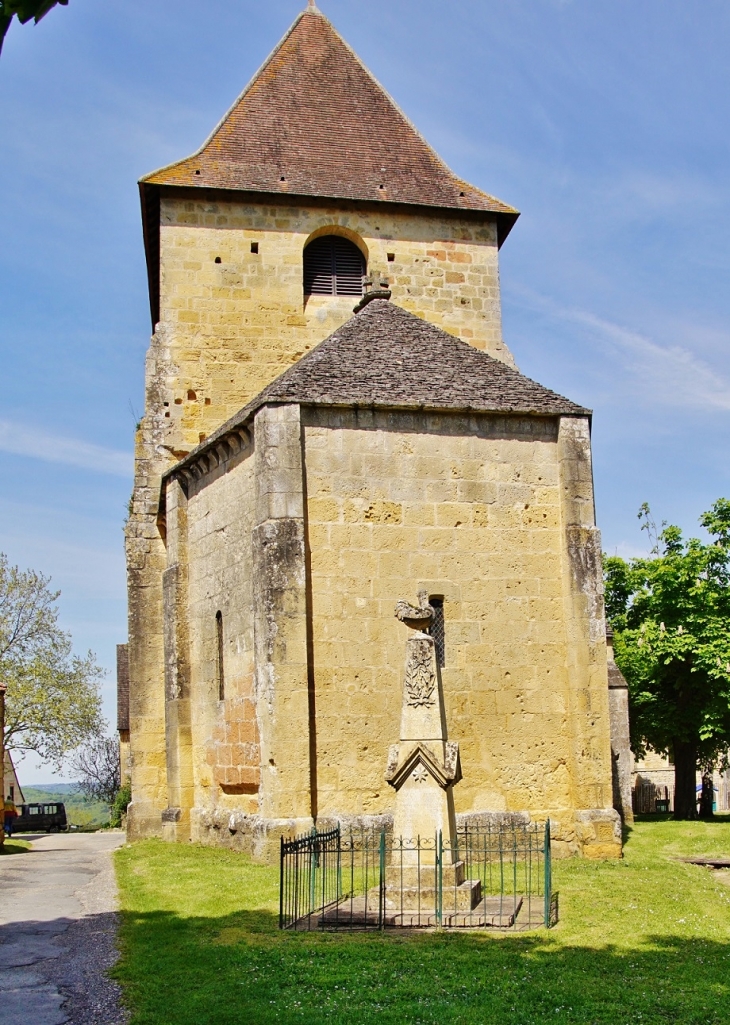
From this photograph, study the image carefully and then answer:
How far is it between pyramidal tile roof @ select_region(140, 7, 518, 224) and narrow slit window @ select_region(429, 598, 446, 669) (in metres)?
9.36

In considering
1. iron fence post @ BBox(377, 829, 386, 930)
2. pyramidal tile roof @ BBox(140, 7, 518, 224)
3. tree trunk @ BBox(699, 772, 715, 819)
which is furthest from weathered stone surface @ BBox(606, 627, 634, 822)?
iron fence post @ BBox(377, 829, 386, 930)

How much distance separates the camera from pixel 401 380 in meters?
14.7

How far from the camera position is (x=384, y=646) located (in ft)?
44.9

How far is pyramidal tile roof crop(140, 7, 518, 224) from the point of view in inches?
789

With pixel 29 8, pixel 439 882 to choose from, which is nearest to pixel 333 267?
pixel 439 882

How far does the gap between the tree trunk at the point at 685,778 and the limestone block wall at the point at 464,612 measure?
478 inches

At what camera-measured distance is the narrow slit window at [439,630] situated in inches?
Answer: 547

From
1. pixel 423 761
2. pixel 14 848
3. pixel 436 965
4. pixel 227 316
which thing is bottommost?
pixel 14 848

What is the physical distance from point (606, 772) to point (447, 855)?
4.98 meters

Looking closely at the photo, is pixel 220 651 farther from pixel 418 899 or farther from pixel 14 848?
pixel 14 848

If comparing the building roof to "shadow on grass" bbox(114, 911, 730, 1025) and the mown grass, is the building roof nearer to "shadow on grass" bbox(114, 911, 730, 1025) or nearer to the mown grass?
"shadow on grass" bbox(114, 911, 730, 1025)

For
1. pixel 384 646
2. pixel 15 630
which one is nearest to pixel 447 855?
pixel 384 646

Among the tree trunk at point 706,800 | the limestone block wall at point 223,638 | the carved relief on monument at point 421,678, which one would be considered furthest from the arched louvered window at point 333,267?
the tree trunk at point 706,800

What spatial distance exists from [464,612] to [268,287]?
850cm
